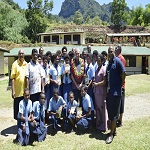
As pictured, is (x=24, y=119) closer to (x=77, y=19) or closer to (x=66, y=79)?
(x=66, y=79)

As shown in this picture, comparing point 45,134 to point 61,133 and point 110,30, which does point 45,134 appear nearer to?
point 61,133

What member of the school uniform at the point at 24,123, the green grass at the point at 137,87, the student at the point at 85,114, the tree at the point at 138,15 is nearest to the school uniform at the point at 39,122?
the school uniform at the point at 24,123

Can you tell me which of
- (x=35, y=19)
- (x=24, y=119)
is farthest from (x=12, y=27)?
(x=24, y=119)

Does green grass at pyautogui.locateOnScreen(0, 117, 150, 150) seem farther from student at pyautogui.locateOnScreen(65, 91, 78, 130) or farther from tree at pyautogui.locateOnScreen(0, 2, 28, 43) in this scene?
tree at pyautogui.locateOnScreen(0, 2, 28, 43)

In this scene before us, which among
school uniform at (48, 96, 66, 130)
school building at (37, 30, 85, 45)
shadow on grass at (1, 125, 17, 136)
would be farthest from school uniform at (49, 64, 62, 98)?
school building at (37, 30, 85, 45)

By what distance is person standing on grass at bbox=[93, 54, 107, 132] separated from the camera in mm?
5765

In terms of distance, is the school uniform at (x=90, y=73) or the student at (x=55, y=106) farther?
the school uniform at (x=90, y=73)

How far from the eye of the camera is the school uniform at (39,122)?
555 cm

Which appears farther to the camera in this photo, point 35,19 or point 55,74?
point 35,19

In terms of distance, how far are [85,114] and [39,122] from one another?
1.20 metres

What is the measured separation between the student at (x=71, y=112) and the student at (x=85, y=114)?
0.16 meters

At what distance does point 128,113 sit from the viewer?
815cm

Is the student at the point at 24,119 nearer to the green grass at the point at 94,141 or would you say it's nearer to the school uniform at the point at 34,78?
the green grass at the point at 94,141

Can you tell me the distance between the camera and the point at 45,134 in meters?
5.70
